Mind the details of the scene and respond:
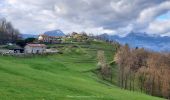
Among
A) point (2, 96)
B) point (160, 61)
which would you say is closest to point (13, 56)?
point (160, 61)

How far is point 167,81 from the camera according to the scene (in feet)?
438

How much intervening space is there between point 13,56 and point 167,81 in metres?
54.2

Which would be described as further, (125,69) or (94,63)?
(94,63)

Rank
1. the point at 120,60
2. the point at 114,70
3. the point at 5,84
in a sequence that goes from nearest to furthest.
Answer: the point at 5,84 → the point at 120,60 → the point at 114,70

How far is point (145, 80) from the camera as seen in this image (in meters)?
142

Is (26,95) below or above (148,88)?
above

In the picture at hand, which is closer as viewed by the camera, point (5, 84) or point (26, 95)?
point (26, 95)

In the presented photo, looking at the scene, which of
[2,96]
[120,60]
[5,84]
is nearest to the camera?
[2,96]

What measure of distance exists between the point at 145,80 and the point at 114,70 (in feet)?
86.4

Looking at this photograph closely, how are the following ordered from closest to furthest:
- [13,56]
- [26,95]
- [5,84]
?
[26,95] → [5,84] → [13,56]

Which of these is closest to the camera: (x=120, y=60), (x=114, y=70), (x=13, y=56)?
(x=13, y=56)

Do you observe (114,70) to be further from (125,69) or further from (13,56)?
(13,56)

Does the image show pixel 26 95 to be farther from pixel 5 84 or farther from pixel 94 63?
pixel 94 63

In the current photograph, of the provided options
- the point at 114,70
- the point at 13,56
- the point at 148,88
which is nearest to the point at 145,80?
the point at 148,88
